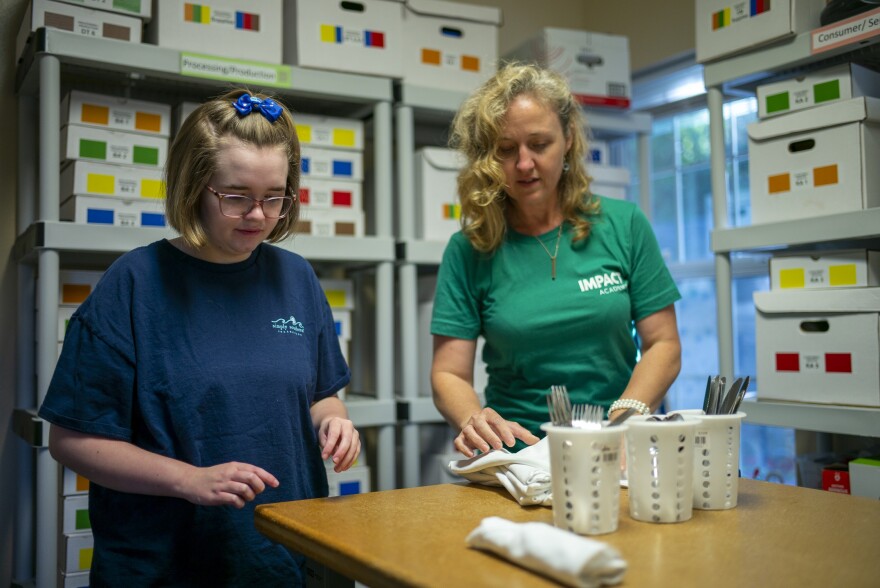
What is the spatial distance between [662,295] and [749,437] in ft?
5.21

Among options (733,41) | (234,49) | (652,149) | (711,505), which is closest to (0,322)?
(234,49)

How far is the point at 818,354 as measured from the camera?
6.24 feet

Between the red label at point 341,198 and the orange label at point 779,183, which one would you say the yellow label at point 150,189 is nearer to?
the red label at point 341,198

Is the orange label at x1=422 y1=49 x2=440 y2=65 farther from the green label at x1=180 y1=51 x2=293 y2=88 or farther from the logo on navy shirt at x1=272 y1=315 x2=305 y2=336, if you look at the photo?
the logo on navy shirt at x1=272 y1=315 x2=305 y2=336

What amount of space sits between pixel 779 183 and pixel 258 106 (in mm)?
1382

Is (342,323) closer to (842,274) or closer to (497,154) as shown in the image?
(497,154)

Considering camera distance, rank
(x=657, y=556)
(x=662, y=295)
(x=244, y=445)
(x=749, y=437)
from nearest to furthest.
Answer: (x=657, y=556), (x=244, y=445), (x=662, y=295), (x=749, y=437)

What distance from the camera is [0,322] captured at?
2.23m

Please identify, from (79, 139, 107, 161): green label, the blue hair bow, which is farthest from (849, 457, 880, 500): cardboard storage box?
(79, 139, 107, 161): green label

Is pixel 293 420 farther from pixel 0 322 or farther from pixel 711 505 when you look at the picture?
pixel 0 322

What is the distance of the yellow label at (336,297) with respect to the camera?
2270 mm

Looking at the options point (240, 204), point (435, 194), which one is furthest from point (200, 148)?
point (435, 194)

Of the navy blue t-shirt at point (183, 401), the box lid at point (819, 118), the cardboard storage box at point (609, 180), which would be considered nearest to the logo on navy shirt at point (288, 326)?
the navy blue t-shirt at point (183, 401)

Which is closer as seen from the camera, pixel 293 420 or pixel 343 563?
pixel 343 563
